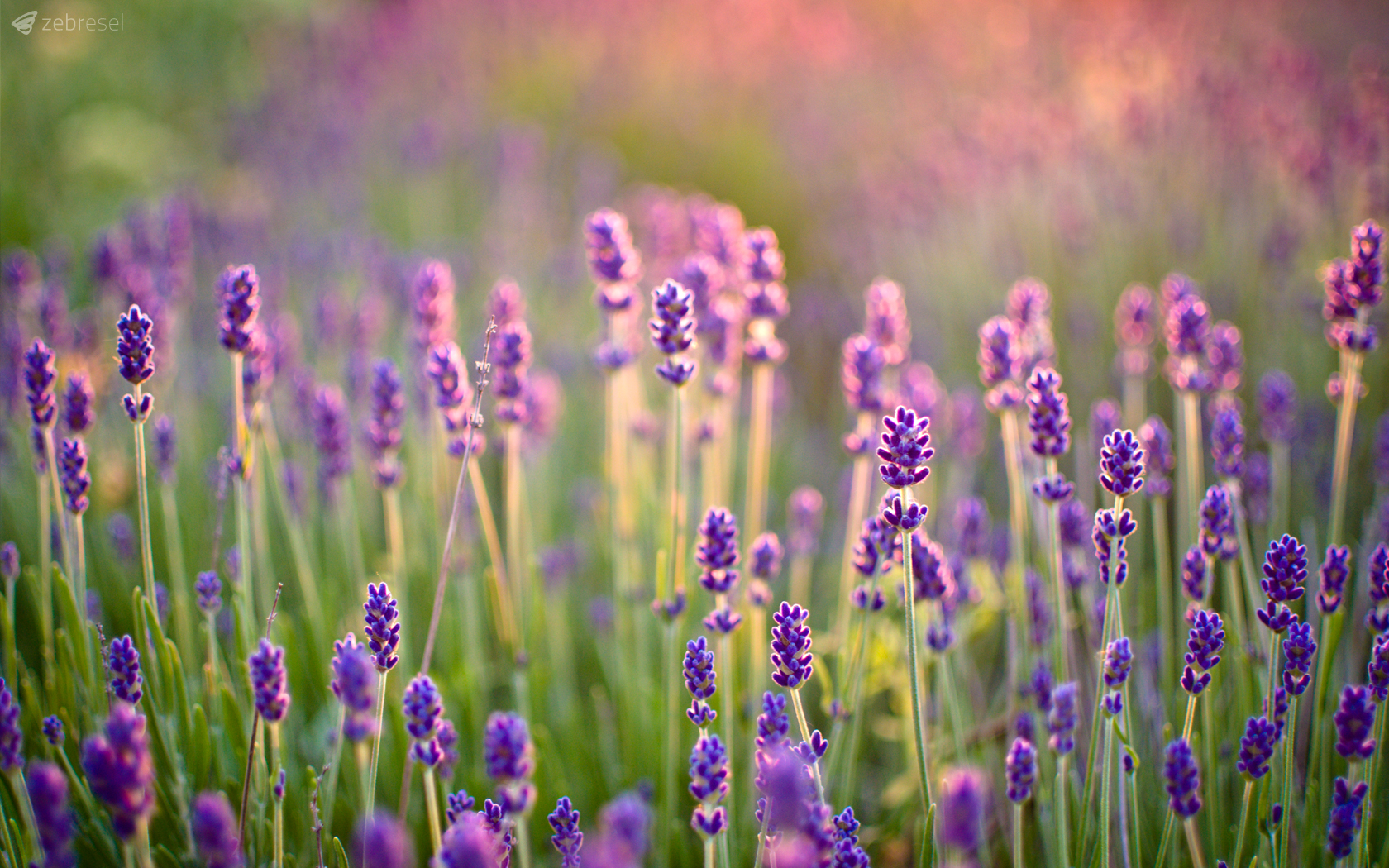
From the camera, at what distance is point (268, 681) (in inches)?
40.8

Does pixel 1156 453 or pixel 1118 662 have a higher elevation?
pixel 1156 453

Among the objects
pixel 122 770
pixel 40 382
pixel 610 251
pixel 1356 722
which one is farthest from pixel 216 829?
pixel 1356 722

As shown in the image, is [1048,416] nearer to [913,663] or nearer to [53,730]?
[913,663]

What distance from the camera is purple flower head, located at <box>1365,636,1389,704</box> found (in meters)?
1.20

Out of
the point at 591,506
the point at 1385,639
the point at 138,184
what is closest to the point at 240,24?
the point at 138,184

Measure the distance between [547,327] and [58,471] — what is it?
2559 millimetres

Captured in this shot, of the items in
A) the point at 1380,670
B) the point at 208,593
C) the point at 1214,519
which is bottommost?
the point at 1380,670

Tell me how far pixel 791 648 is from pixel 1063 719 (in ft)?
1.59

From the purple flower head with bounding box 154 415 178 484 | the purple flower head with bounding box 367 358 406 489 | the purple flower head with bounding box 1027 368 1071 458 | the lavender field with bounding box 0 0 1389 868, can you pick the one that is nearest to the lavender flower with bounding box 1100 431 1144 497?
the lavender field with bounding box 0 0 1389 868

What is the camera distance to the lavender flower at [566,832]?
112 centimetres

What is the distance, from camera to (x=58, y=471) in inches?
54.1

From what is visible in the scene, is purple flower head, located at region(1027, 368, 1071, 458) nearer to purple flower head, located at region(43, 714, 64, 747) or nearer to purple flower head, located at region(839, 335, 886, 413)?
purple flower head, located at region(839, 335, 886, 413)

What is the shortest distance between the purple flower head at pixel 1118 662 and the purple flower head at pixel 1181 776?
101 mm

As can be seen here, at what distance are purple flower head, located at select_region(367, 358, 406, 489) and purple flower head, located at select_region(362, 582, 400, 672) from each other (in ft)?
1.76
